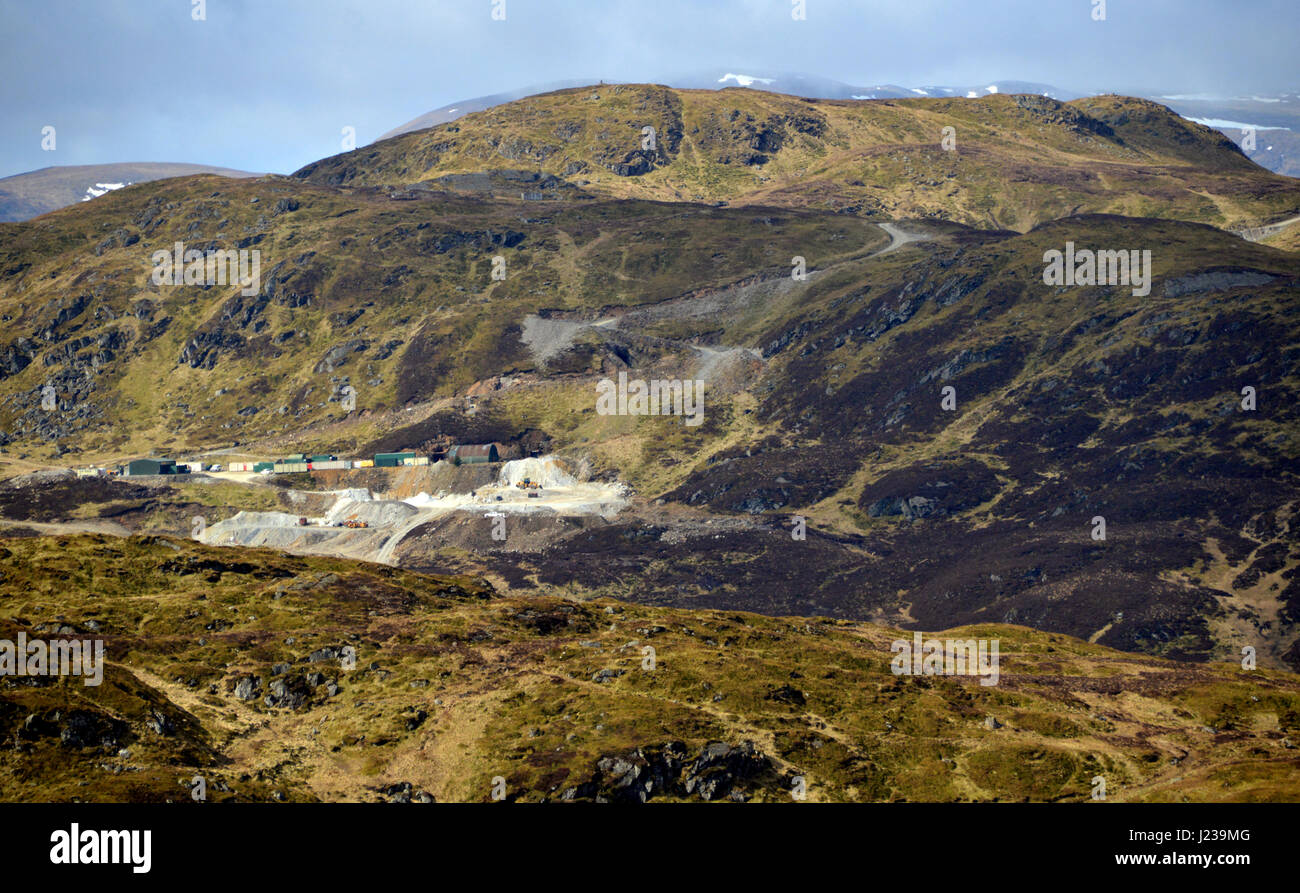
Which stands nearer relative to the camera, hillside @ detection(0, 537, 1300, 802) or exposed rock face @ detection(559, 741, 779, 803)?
hillside @ detection(0, 537, 1300, 802)

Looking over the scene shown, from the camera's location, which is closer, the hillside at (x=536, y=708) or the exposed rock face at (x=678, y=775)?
the hillside at (x=536, y=708)

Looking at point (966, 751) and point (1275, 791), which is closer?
point (1275, 791)

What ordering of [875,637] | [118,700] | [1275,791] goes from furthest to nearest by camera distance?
[875,637] → [118,700] → [1275,791]

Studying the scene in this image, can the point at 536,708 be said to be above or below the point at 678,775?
above

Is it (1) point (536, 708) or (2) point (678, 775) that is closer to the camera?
(2) point (678, 775)
